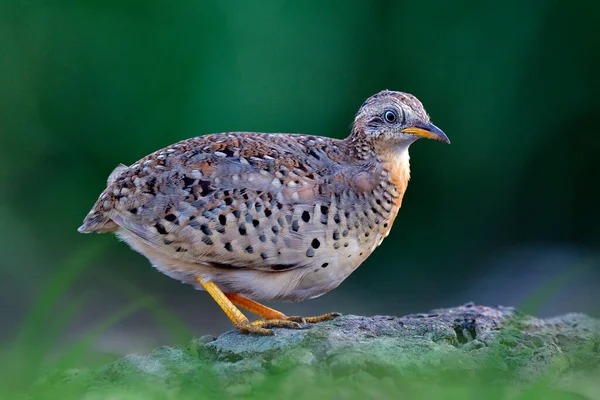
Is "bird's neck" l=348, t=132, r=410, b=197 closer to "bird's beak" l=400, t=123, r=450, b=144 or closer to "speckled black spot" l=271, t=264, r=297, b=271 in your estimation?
"bird's beak" l=400, t=123, r=450, b=144

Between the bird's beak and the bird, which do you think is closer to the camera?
the bird

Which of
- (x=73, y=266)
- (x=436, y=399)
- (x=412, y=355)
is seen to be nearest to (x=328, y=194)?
(x=412, y=355)

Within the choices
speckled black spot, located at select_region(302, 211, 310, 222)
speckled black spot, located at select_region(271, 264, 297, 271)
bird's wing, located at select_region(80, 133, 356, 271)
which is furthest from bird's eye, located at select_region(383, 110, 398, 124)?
speckled black spot, located at select_region(271, 264, 297, 271)

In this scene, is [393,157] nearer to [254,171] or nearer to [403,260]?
[254,171]

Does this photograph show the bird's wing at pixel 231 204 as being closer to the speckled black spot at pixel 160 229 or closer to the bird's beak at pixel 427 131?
the speckled black spot at pixel 160 229

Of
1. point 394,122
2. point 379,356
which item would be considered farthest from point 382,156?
point 379,356

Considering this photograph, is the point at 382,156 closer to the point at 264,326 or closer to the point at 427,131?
the point at 427,131
